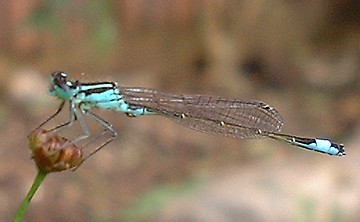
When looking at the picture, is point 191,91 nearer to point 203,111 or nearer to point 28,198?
point 203,111

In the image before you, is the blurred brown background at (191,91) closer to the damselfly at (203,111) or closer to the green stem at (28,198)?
the damselfly at (203,111)

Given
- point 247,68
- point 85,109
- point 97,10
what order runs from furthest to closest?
point 247,68, point 97,10, point 85,109

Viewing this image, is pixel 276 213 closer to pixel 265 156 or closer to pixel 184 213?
pixel 184 213

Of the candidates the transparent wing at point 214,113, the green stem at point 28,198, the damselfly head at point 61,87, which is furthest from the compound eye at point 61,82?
the green stem at point 28,198

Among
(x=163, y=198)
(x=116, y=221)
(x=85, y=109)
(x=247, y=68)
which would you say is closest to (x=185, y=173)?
(x=163, y=198)

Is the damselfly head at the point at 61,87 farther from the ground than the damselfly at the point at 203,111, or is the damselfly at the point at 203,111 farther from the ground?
the damselfly at the point at 203,111
